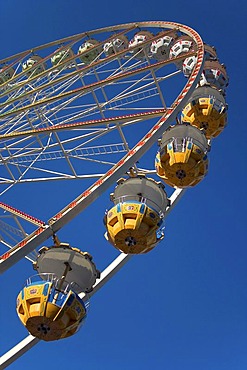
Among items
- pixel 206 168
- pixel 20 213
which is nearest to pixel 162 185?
pixel 206 168

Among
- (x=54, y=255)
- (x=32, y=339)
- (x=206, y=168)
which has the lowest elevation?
(x=32, y=339)

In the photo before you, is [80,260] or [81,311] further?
[80,260]

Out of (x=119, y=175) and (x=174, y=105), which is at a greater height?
(x=174, y=105)

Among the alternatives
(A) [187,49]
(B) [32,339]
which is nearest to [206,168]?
(B) [32,339]

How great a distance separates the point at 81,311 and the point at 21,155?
5725 millimetres

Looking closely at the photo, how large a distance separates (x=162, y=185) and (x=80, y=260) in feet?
7.31

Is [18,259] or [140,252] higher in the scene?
[140,252]

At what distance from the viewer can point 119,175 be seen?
855 centimetres

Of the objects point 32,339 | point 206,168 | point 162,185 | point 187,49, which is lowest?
point 32,339

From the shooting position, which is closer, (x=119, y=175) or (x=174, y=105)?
(x=119, y=175)

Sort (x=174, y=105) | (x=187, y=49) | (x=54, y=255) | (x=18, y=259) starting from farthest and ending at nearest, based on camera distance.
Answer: (x=187, y=49) → (x=174, y=105) → (x=54, y=255) → (x=18, y=259)

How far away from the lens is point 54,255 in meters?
9.12

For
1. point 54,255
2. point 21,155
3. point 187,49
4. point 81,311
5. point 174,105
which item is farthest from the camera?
point 187,49

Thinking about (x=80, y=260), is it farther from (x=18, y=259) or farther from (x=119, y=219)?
(x=18, y=259)
